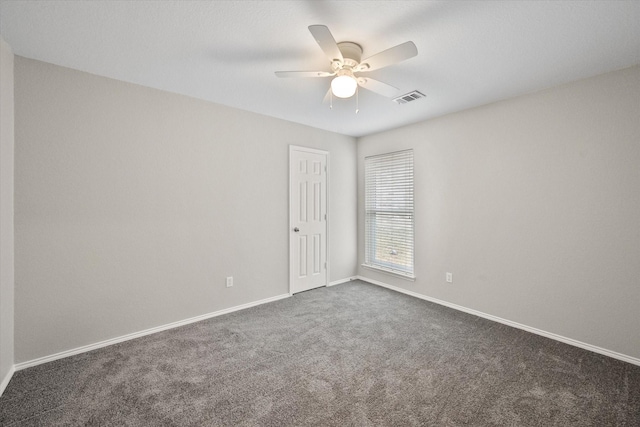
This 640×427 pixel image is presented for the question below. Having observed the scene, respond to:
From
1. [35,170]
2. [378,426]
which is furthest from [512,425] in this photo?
[35,170]

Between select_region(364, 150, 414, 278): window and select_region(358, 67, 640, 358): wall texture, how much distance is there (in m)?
0.25

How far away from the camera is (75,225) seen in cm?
243

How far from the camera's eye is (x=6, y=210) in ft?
6.73

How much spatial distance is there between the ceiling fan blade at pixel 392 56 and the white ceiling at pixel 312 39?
201 millimetres

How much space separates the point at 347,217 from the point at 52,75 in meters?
3.80

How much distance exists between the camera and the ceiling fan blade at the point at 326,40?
1.54m

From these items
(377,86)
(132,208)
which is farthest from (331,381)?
(132,208)

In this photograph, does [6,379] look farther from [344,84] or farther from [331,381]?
[344,84]

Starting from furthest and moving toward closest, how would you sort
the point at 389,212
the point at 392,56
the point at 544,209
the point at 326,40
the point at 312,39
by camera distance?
the point at 389,212 → the point at 544,209 → the point at 312,39 → the point at 392,56 → the point at 326,40

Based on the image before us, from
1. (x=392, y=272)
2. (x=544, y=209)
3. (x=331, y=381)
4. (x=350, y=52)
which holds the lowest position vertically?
(x=331, y=381)

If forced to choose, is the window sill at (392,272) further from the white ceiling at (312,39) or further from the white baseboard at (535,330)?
the white ceiling at (312,39)

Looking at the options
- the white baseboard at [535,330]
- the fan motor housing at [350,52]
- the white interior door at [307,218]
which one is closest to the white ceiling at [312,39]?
the fan motor housing at [350,52]

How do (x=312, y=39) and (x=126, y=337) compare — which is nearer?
(x=312, y=39)

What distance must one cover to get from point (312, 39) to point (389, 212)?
287cm
